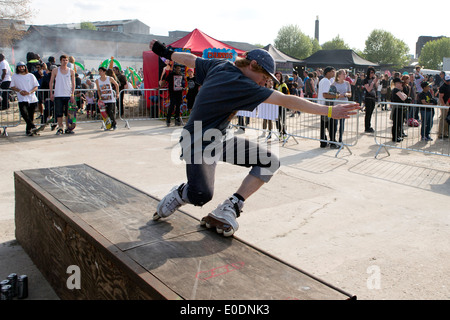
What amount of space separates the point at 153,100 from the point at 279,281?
43.4 feet

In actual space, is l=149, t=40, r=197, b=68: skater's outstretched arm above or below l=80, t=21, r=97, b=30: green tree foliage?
below

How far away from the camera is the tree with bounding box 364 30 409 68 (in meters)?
85.6

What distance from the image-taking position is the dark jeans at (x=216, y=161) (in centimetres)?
336

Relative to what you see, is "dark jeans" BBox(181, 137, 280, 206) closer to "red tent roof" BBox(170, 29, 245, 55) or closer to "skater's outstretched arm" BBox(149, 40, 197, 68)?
"skater's outstretched arm" BBox(149, 40, 197, 68)

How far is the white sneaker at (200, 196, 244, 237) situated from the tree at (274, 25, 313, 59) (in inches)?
4038

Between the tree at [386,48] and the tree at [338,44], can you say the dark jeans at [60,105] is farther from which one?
the tree at [338,44]

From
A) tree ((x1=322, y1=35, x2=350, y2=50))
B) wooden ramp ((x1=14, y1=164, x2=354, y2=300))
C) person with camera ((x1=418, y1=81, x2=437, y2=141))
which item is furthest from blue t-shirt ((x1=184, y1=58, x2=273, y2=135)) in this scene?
tree ((x1=322, y1=35, x2=350, y2=50))

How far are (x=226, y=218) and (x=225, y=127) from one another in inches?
30.0

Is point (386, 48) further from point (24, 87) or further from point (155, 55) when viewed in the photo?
point (24, 87)

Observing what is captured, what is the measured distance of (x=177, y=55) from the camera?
3.95 meters

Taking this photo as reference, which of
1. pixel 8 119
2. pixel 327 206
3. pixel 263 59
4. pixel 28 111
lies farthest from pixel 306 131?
pixel 8 119

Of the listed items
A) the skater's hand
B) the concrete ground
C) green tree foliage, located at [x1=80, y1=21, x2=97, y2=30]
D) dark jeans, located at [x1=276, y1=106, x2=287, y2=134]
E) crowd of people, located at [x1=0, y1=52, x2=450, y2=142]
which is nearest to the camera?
the skater's hand

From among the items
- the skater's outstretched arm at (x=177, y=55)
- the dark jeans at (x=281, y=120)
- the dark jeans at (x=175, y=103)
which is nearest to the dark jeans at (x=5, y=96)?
the dark jeans at (x=175, y=103)

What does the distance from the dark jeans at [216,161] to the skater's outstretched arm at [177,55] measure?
2.72ft
